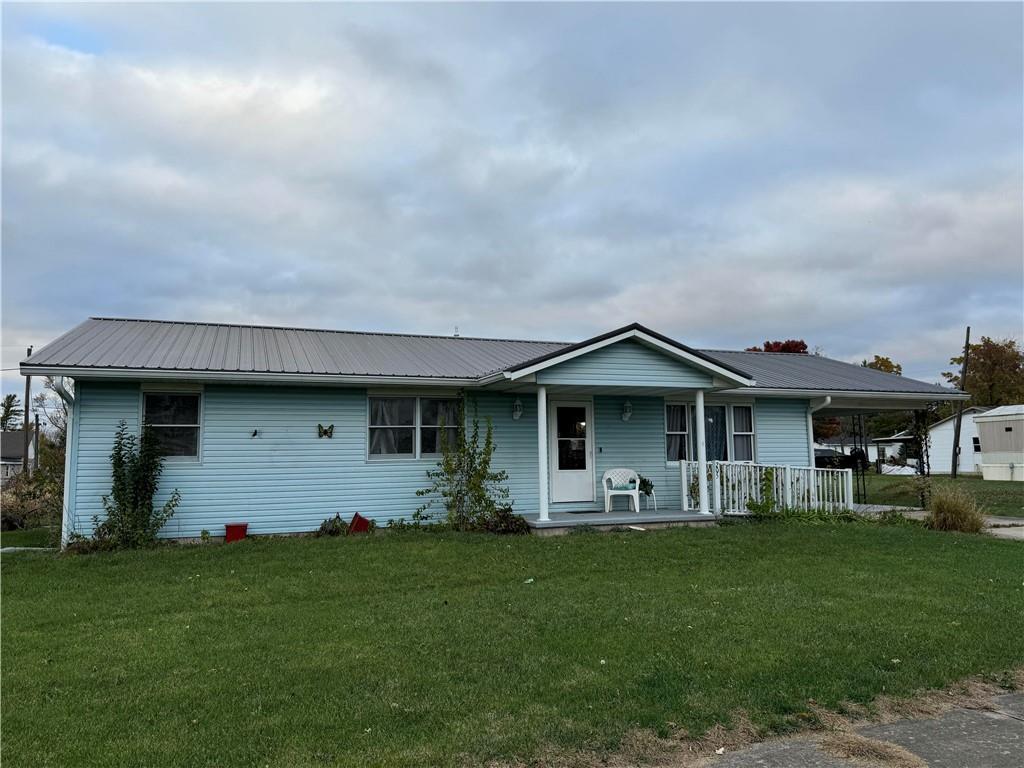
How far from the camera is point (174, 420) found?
1078 cm

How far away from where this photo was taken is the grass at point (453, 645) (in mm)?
3699

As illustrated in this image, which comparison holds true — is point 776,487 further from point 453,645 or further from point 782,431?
point 453,645

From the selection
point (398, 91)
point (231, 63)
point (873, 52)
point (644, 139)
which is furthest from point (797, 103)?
point (231, 63)

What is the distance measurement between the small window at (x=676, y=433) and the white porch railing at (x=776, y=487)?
1000mm

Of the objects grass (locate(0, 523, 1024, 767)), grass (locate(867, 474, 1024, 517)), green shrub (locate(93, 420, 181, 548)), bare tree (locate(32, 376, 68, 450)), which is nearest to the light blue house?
green shrub (locate(93, 420, 181, 548))

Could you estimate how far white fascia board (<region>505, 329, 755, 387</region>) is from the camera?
11.0 m

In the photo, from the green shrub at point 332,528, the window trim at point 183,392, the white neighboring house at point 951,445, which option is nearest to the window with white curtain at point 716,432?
the green shrub at point 332,528

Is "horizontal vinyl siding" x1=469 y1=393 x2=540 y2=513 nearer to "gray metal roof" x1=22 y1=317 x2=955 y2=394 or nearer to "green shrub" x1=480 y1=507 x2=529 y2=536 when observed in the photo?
"gray metal roof" x1=22 y1=317 x2=955 y2=394

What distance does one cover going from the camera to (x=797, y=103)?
1202cm

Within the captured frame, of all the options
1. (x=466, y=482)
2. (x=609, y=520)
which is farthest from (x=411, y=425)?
(x=609, y=520)

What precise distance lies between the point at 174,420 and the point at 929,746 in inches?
407

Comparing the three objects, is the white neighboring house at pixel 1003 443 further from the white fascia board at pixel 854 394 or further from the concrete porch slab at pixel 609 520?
the concrete porch slab at pixel 609 520

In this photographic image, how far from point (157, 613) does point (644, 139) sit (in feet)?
38.2

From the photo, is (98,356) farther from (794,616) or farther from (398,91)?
(794,616)
